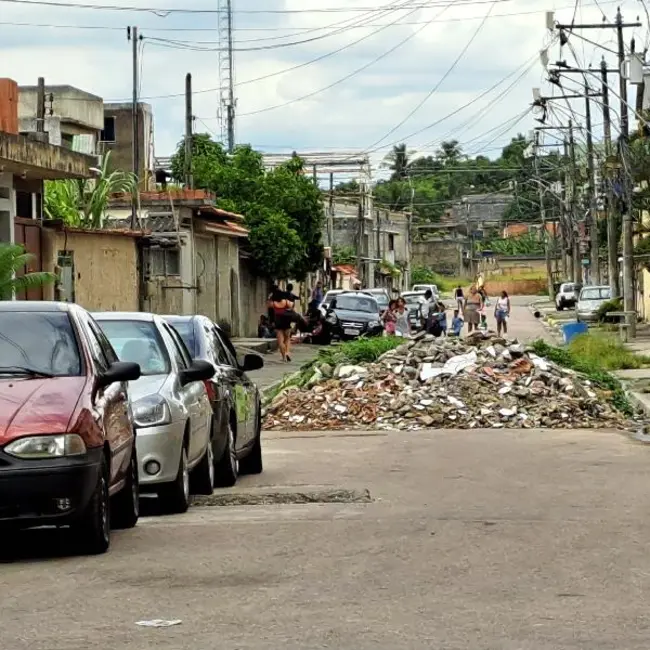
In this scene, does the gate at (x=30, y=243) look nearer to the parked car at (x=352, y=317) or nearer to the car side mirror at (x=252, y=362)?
the car side mirror at (x=252, y=362)

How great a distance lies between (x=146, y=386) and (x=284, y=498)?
1.64 m

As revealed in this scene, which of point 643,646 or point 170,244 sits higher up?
point 170,244

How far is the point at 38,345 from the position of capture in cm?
1091

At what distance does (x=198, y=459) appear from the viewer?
14.0 metres

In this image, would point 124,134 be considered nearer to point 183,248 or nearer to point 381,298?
point 381,298

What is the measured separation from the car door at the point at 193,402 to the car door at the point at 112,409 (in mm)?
1666

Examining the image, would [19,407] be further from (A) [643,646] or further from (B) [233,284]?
(B) [233,284]

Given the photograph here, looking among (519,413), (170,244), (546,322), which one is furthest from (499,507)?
(546,322)

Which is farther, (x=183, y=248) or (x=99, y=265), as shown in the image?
(x=183, y=248)

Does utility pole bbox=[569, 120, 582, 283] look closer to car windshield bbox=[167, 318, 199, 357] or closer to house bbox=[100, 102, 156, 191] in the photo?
house bbox=[100, 102, 156, 191]

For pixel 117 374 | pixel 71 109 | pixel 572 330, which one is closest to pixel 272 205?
pixel 71 109

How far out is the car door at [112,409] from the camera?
34.7ft

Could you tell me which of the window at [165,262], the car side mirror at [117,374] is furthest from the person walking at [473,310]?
the car side mirror at [117,374]

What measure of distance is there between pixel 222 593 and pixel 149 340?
6037mm
